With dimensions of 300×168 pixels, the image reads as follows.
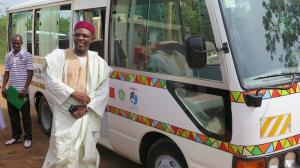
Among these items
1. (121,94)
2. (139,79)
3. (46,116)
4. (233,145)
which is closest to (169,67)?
(139,79)

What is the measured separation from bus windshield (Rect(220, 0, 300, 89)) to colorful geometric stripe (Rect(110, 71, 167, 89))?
3.03ft

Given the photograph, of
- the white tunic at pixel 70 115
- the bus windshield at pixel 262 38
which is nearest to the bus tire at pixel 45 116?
the white tunic at pixel 70 115

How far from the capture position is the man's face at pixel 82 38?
3.94 m

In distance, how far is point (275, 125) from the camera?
320cm

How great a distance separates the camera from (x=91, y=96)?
4055 millimetres

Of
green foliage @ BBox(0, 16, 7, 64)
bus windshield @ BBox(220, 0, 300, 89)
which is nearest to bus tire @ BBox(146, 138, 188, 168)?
bus windshield @ BBox(220, 0, 300, 89)

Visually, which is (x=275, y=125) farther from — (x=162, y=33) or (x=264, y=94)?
(x=162, y=33)

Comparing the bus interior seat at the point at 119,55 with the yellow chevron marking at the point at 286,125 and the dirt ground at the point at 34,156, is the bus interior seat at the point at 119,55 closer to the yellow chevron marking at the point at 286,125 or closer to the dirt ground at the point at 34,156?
the dirt ground at the point at 34,156

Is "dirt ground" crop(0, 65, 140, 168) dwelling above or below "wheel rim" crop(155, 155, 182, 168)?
below

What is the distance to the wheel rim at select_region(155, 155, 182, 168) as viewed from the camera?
156 inches

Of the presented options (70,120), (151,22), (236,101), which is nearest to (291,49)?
(236,101)

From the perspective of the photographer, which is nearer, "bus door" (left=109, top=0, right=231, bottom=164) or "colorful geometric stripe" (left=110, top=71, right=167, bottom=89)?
"bus door" (left=109, top=0, right=231, bottom=164)

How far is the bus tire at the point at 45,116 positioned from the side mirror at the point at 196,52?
444 cm

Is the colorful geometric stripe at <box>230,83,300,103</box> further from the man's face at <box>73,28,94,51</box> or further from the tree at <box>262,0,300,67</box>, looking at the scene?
the man's face at <box>73,28,94,51</box>
